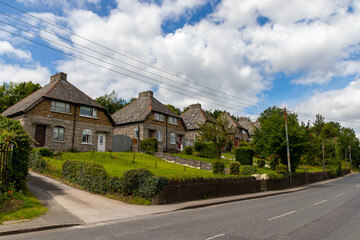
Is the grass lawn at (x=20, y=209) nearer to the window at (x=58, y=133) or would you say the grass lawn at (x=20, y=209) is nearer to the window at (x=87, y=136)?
the window at (x=58, y=133)

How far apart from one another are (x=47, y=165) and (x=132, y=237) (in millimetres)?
14816

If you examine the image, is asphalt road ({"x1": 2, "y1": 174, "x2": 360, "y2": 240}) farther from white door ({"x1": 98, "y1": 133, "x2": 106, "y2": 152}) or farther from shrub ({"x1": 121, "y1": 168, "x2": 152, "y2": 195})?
white door ({"x1": 98, "y1": 133, "x2": 106, "y2": 152})

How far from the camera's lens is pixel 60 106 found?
28359 mm

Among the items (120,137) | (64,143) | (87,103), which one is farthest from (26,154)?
(120,137)

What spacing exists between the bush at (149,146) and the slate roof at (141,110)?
3.59 m

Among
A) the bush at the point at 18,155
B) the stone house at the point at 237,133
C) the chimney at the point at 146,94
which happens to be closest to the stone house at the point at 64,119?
the chimney at the point at 146,94

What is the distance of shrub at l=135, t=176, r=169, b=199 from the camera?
42.9 ft

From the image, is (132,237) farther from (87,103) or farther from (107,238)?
(87,103)

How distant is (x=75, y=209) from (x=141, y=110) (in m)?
29.1

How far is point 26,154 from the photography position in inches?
456

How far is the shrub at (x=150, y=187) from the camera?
1309cm

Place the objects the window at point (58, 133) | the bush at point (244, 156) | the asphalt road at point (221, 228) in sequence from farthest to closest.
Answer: the bush at point (244, 156) → the window at point (58, 133) → the asphalt road at point (221, 228)

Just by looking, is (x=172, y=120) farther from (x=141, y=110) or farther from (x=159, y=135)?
(x=141, y=110)

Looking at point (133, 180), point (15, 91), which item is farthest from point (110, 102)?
point (133, 180)
